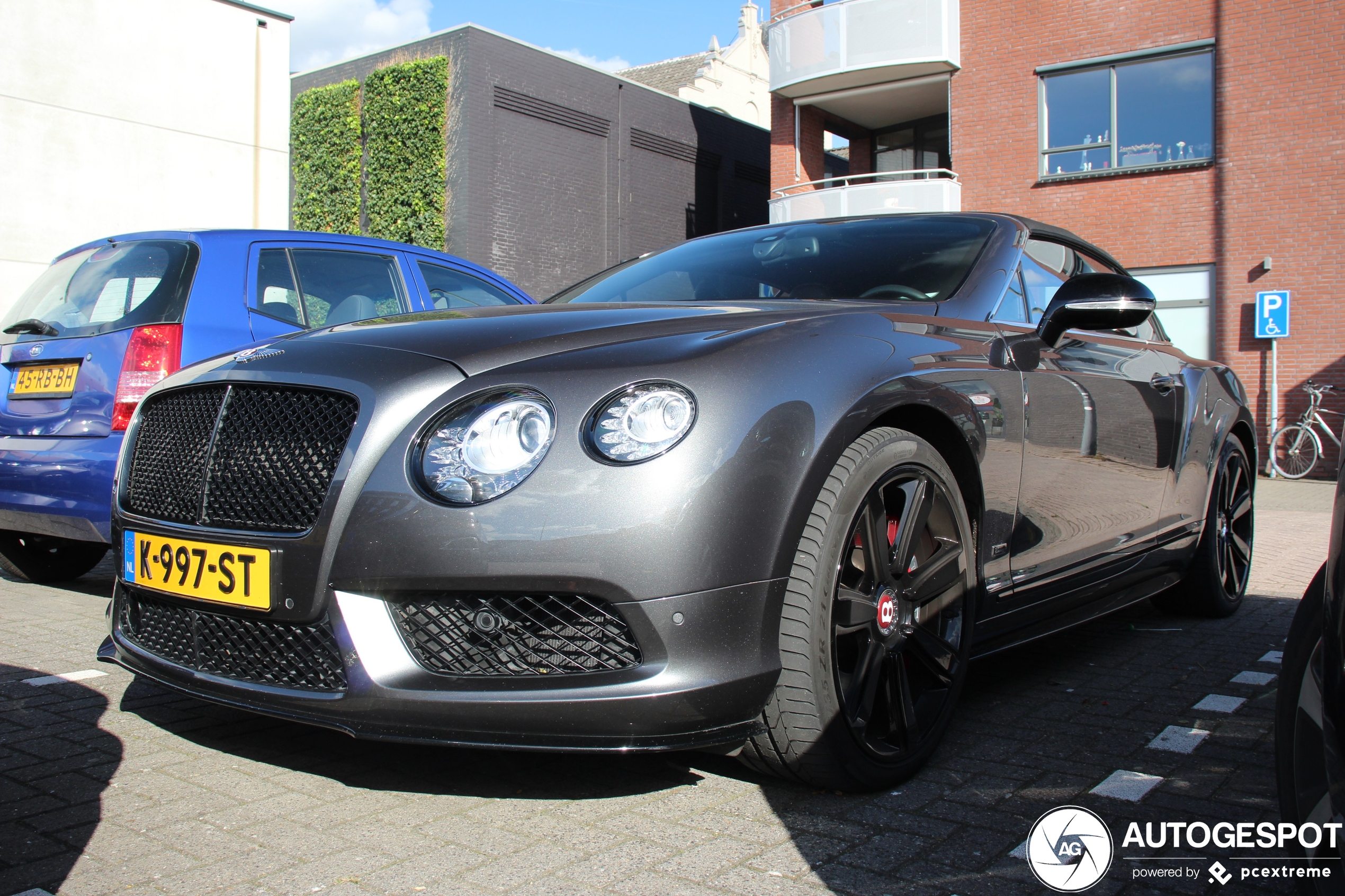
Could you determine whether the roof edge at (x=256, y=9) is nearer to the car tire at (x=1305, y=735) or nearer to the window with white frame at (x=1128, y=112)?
the window with white frame at (x=1128, y=112)

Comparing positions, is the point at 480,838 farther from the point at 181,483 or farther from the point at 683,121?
the point at 683,121

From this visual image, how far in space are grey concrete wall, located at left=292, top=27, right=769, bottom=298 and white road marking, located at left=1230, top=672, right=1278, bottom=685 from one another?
15797 millimetres

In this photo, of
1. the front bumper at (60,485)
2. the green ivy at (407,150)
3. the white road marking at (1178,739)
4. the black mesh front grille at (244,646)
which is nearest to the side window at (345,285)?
the front bumper at (60,485)

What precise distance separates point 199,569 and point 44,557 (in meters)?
3.48

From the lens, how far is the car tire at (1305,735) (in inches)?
58.9

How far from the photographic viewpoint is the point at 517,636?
2109mm

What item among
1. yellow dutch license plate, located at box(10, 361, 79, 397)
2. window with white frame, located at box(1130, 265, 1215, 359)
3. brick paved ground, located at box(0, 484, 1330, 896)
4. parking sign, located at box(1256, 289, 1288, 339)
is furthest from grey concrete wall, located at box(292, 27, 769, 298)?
brick paved ground, located at box(0, 484, 1330, 896)

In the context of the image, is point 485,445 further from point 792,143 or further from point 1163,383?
point 792,143

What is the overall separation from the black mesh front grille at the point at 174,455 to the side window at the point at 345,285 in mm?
2305

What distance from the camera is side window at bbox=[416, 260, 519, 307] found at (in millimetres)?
5758

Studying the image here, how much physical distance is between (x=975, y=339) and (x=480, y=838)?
1.78 m

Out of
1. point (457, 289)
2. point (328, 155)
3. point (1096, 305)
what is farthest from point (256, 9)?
point (1096, 305)

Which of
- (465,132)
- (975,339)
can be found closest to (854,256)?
(975,339)

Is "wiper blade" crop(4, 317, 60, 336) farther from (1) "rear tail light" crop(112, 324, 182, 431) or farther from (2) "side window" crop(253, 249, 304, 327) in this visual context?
(2) "side window" crop(253, 249, 304, 327)
